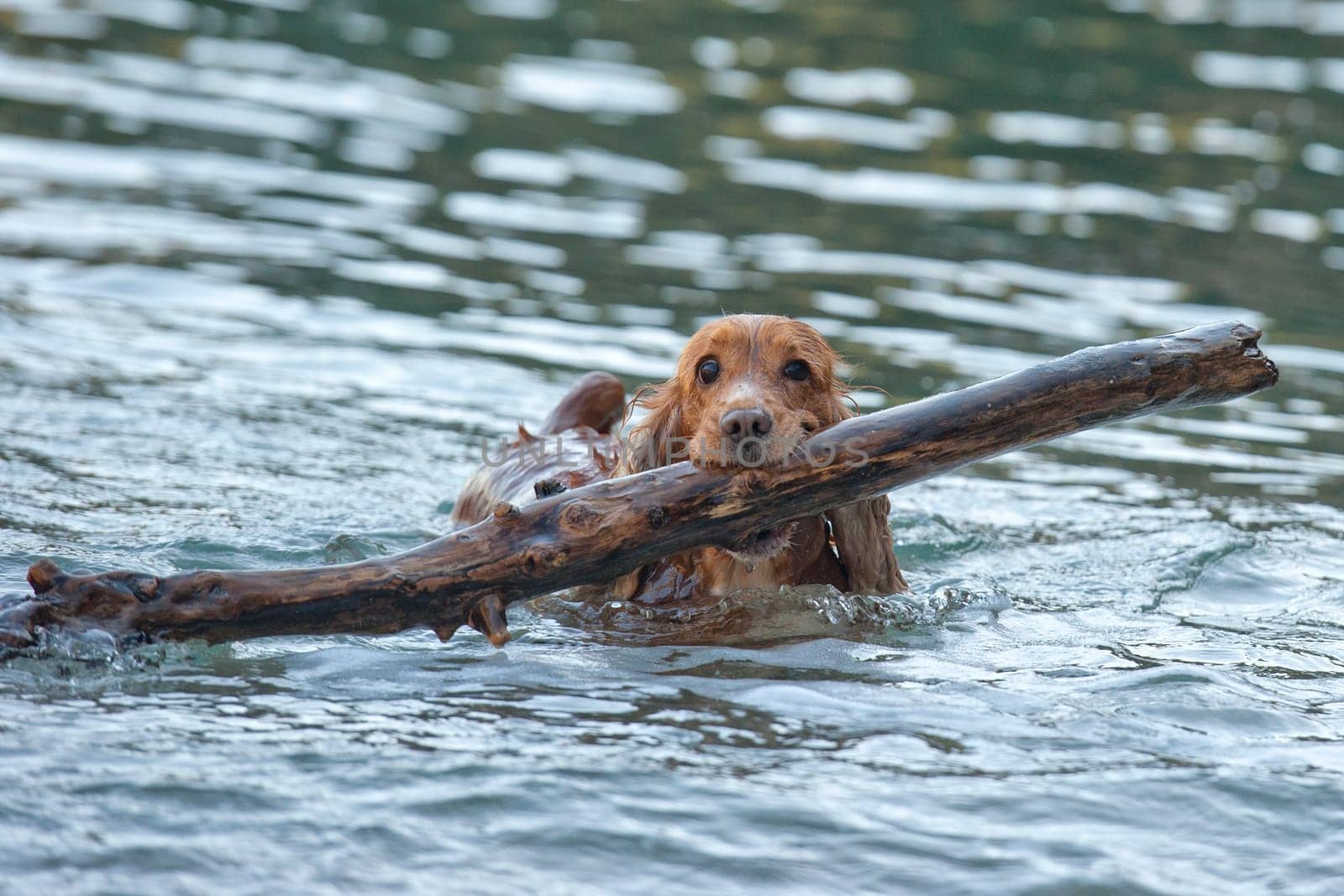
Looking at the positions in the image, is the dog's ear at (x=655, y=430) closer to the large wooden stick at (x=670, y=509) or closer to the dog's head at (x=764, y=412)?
the dog's head at (x=764, y=412)

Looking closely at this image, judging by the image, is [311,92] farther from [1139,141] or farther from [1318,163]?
[1318,163]

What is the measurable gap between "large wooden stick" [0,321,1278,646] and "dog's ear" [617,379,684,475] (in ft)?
2.62

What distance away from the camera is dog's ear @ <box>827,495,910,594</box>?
5.90 m

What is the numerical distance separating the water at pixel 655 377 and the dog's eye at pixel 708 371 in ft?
2.71

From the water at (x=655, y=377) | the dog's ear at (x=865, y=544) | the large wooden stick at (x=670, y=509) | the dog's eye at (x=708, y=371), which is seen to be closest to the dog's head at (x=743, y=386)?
the dog's eye at (x=708, y=371)

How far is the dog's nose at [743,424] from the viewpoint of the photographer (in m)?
5.11

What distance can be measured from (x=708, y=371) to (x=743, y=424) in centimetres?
73

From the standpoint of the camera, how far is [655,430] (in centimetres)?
607

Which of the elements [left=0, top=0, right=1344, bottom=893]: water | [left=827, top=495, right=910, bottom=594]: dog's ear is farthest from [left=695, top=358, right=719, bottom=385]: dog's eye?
[left=0, top=0, right=1344, bottom=893]: water

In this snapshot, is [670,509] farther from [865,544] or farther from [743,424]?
[865,544]

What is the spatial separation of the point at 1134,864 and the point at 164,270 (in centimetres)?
878

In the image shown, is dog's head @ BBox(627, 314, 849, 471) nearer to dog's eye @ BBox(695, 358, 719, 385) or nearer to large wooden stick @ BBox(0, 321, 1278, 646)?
dog's eye @ BBox(695, 358, 719, 385)

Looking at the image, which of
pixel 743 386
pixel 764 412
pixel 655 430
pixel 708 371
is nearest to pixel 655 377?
pixel 655 430

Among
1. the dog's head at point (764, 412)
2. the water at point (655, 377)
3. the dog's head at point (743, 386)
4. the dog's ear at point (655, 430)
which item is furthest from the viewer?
the dog's ear at point (655, 430)
